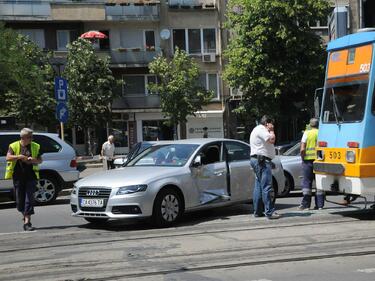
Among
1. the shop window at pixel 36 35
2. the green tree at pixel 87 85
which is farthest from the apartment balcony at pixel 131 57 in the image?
the shop window at pixel 36 35

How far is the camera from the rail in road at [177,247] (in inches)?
280

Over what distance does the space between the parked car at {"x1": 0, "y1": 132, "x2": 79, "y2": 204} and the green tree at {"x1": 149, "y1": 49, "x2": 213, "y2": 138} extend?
2172 cm

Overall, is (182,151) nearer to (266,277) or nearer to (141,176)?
(141,176)

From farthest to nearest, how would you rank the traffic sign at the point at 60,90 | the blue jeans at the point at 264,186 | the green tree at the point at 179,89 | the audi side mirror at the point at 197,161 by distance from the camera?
1. the green tree at the point at 179,89
2. the traffic sign at the point at 60,90
3. the audi side mirror at the point at 197,161
4. the blue jeans at the point at 264,186

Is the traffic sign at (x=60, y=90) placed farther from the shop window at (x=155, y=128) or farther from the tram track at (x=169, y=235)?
the shop window at (x=155, y=128)

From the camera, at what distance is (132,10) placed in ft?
140

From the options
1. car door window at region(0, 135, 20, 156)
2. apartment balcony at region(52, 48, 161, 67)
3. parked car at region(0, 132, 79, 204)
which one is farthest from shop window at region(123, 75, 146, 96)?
car door window at region(0, 135, 20, 156)

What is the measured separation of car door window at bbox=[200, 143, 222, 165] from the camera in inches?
437

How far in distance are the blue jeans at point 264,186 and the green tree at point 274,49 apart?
20.1 m

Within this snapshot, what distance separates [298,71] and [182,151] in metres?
21.1

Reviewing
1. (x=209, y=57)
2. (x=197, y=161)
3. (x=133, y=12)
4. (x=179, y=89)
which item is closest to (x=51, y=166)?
(x=197, y=161)

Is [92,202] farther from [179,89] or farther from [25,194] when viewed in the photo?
[179,89]

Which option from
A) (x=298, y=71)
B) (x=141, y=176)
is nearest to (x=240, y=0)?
(x=298, y=71)

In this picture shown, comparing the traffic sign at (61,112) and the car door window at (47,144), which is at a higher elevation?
the traffic sign at (61,112)
